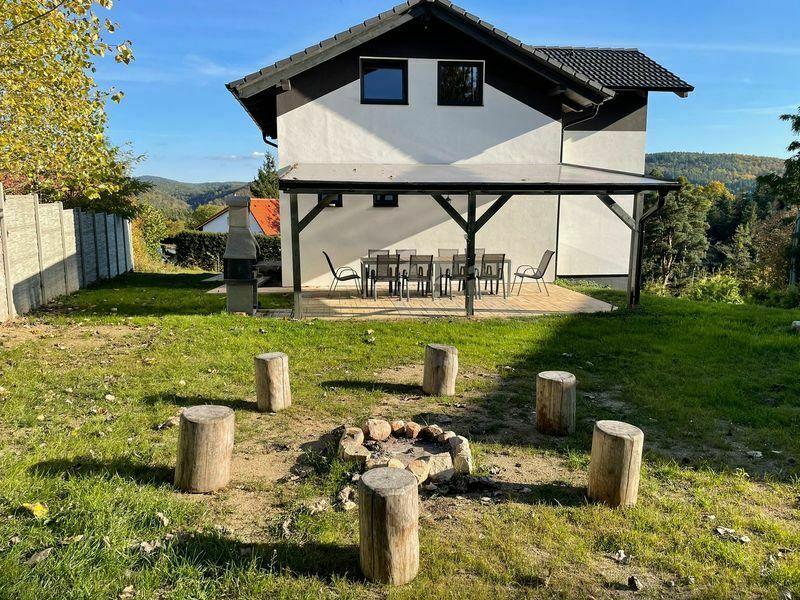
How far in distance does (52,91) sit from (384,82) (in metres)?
7.05

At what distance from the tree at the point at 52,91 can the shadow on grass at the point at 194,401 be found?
4.60 metres

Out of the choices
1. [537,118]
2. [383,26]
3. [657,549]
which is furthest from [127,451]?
[537,118]

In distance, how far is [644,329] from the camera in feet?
29.8

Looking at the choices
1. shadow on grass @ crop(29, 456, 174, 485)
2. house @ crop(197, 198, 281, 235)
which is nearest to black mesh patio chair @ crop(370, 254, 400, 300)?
shadow on grass @ crop(29, 456, 174, 485)

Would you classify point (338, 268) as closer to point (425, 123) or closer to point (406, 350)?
point (425, 123)

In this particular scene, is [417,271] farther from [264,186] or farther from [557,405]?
[264,186]

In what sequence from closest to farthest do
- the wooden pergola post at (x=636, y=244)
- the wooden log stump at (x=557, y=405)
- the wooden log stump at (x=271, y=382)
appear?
the wooden log stump at (x=557, y=405)
the wooden log stump at (x=271, y=382)
the wooden pergola post at (x=636, y=244)

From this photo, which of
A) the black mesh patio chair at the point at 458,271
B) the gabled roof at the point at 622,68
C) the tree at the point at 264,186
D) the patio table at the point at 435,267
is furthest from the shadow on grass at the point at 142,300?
the tree at the point at 264,186

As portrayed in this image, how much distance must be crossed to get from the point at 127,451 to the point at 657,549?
3674 mm

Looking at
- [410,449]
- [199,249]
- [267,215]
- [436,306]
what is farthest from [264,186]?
[410,449]

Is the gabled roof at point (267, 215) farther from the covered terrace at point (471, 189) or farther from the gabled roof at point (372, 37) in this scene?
the covered terrace at point (471, 189)

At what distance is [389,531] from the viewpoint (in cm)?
279

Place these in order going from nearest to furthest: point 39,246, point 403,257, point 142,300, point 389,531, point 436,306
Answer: point 389,531 → point 39,246 → point 436,306 → point 142,300 → point 403,257

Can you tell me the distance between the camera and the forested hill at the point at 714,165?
280 ft
